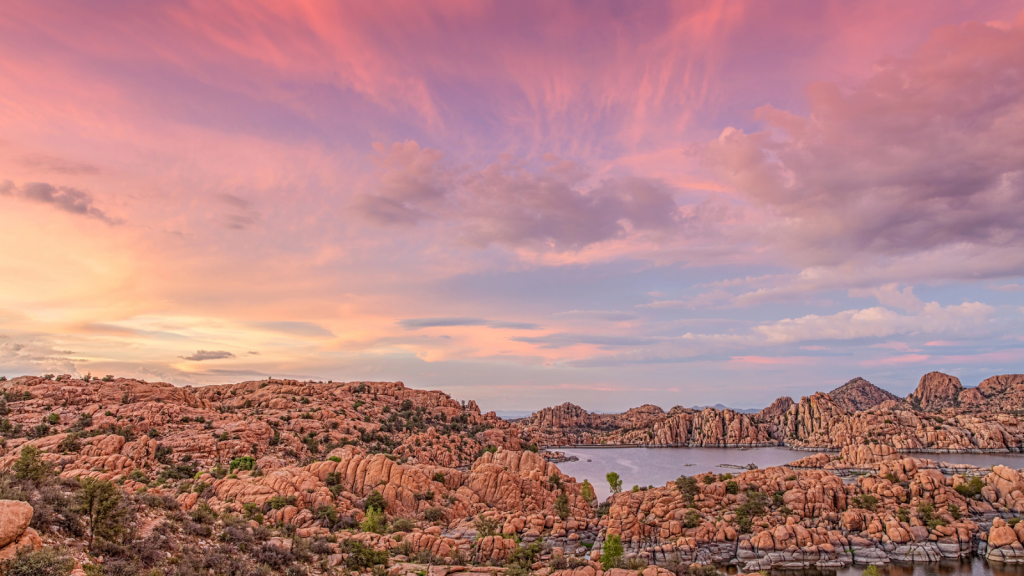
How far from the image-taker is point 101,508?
911 inches

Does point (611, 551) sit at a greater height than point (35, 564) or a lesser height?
lesser

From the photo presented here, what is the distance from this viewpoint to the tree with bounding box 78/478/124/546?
22734 millimetres

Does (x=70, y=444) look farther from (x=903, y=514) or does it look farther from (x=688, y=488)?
(x=903, y=514)

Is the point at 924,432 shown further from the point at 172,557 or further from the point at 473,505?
the point at 172,557

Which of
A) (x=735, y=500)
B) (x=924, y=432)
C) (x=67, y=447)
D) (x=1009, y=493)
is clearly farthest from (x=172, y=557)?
(x=924, y=432)

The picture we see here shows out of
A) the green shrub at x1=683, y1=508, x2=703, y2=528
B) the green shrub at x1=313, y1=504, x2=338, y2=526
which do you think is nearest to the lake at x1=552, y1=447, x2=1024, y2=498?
the green shrub at x1=683, y1=508, x2=703, y2=528

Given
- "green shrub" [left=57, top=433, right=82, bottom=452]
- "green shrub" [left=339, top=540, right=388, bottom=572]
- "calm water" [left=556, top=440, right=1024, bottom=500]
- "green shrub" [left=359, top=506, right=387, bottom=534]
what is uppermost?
"green shrub" [left=57, top=433, right=82, bottom=452]

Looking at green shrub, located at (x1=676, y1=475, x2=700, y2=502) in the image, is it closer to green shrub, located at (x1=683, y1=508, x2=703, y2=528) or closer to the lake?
green shrub, located at (x1=683, y1=508, x2=703, y2=528)

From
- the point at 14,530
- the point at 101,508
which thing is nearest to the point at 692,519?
the point at 101,508

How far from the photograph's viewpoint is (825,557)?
54.9 m

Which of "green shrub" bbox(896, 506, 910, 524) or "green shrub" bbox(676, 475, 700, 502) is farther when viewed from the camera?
"green shrub" bbox(676, 475, 700, 502)

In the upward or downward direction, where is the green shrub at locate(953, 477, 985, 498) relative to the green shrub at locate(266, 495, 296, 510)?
upward

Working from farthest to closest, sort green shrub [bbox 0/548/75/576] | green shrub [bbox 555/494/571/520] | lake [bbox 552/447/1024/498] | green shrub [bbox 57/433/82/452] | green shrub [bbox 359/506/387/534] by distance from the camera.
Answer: lake [bbox 552/447/1024/498] < green shrub [bbox 555/494/571/520] < green shrub [bbox 57/433/82/452] < green shrub [bbox 359/506/387/534] < green shrub [bbox 0/548/75/576]

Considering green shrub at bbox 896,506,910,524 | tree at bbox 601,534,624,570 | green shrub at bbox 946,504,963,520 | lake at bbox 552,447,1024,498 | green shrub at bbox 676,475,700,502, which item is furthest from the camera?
lake at bbox 552,447,1024,498
